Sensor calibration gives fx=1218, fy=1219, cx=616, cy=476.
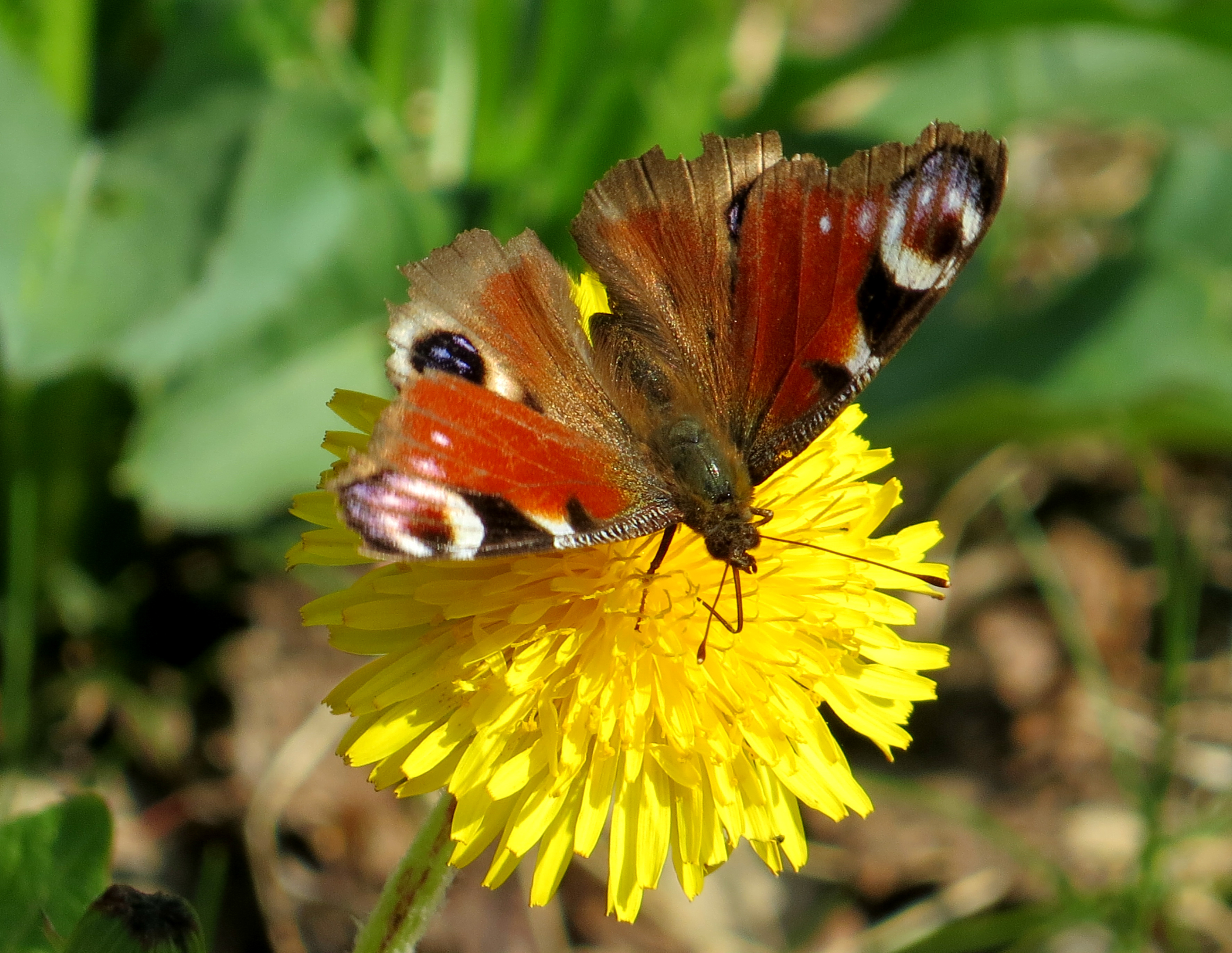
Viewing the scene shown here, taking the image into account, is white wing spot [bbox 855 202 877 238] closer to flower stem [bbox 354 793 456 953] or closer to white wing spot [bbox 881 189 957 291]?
white wing spot [bbox 881 189 957 291]

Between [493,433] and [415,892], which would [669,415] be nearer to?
[493,433]

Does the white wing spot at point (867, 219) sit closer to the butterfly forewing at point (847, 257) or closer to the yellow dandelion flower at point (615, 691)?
the butterfly forewing at point (847, 257)

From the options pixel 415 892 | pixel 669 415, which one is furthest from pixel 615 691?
pixel 669 415

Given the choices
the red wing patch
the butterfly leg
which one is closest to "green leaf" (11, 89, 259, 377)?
the red wing patch

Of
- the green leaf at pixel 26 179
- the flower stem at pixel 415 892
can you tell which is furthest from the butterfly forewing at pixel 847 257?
the green leaf at pixel 26 179

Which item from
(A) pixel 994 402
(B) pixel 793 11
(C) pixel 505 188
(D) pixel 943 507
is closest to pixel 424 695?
(A) pixel 994 402
